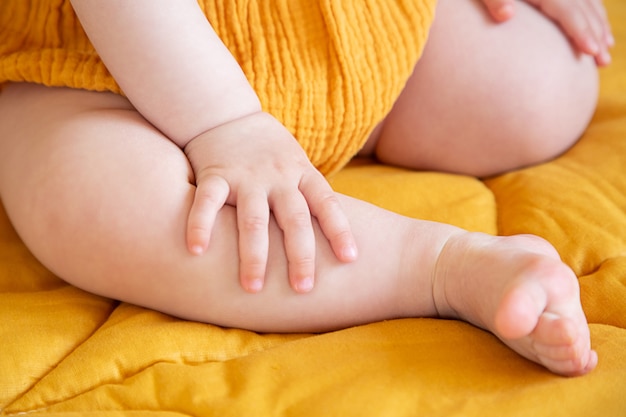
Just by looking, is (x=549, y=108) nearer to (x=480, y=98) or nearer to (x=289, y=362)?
(x=480, y=98)

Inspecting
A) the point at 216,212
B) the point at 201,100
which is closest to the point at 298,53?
the point at 201,100

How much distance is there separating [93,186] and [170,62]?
0.47 ft

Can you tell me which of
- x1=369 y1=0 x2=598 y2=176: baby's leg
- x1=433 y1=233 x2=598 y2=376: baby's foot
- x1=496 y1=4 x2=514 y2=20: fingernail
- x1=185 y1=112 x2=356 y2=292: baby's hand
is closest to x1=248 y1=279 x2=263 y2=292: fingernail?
x1=185 y1=112 x2=356 y2=292: baby's hand

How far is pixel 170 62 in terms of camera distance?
0.77 meters

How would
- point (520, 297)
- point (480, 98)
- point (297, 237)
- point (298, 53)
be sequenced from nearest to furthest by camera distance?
point (520, 297) < point (297, 237) < point (298, 53) < point (480, 98)

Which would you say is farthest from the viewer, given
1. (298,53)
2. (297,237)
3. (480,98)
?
(480,98)

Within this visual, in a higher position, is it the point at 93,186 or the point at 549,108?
the point at 93,186

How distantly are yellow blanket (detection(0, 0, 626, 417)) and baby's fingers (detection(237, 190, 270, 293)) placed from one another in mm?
57

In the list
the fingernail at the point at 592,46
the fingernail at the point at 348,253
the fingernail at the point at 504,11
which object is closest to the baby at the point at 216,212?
the fingernail at the point at 348,253

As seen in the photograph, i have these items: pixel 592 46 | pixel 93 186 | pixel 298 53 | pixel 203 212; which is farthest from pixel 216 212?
pixel 592 46

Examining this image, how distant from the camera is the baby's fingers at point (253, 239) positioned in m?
0.67

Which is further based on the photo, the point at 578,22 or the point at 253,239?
the point at 578,22

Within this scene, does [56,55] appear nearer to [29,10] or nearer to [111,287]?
[29,10]

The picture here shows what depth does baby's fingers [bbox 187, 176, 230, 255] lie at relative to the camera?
0.68 meters
